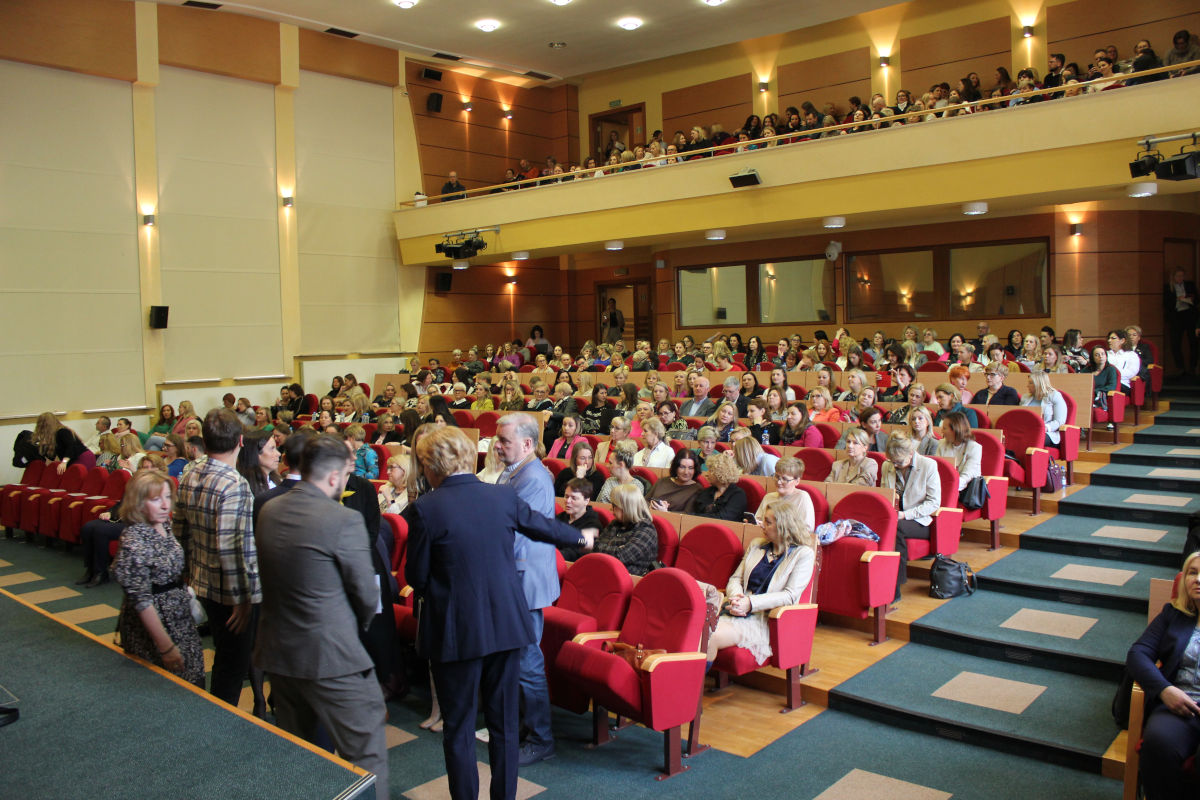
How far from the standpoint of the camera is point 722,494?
466cm

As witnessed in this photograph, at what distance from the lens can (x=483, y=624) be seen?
2.43 meters

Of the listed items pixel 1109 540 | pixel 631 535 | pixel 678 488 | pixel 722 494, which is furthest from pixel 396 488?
pixel 1109 540

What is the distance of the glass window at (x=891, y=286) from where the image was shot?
11180mm

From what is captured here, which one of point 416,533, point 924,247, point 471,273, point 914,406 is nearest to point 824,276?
point 924,247

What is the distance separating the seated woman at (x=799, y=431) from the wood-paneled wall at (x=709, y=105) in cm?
808

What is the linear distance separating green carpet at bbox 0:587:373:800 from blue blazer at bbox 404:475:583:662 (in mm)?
481

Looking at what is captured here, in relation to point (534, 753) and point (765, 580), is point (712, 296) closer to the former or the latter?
point (765, 580)

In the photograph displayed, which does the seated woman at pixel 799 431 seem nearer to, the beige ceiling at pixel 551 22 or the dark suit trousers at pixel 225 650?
the dark suit trousers at pixel 225 650

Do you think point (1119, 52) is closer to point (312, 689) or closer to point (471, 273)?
point (471, 273)

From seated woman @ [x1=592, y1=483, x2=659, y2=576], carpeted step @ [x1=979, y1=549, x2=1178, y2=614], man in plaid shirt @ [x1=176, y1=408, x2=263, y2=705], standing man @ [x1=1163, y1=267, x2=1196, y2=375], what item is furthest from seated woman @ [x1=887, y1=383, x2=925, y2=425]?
standing man @ [x1=1163, y1=267, x2=1196, y2=375]

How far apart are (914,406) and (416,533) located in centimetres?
434

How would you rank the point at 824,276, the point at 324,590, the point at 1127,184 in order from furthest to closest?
the point at 824,276 < the point at 1127,184 < the point at 324,590

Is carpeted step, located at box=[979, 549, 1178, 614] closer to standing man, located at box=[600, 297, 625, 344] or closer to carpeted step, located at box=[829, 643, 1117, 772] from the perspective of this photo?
carpeted step, located at box=[829, 643, 1117, 772]

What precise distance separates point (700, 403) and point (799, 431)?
133cm
